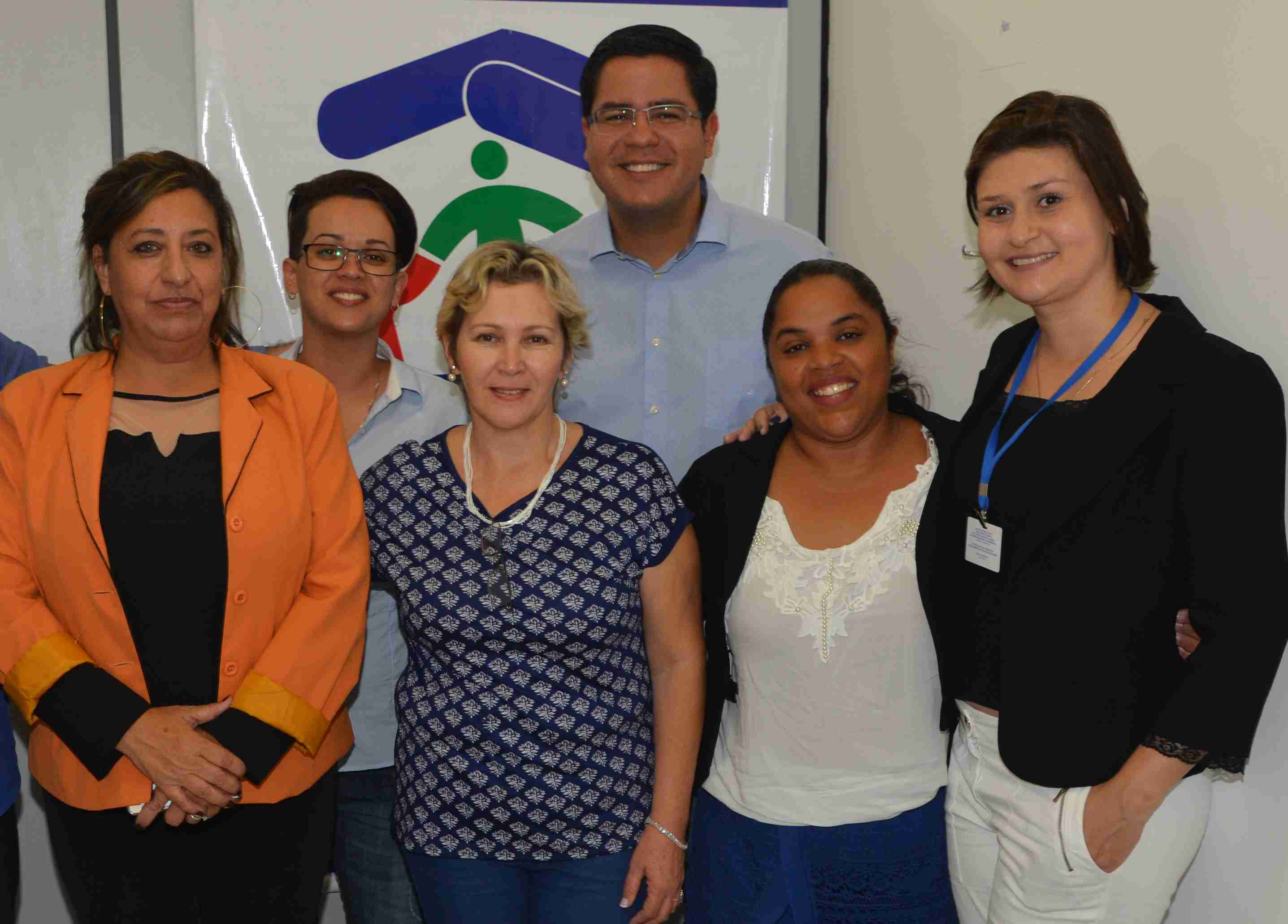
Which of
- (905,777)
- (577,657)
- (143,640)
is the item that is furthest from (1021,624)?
(143,640)

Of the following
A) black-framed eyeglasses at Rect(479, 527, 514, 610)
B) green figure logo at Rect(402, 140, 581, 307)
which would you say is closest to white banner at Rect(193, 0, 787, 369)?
green figure logo at Rect(402, 140, 581, 307)

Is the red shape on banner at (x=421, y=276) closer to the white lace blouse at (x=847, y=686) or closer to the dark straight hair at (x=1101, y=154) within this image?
the white lace blouse at (x=847, y=686)

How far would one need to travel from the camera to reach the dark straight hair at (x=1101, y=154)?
1.66 meters

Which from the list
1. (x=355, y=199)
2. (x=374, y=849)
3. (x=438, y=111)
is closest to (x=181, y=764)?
(x=374, y=849)

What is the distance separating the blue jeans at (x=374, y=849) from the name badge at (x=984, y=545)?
1.34 m

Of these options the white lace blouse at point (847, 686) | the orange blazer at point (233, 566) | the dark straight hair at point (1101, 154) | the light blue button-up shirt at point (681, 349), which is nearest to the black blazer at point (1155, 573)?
the dark straight hair at point (1101, 154)

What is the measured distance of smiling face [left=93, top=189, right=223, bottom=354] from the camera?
193 cm

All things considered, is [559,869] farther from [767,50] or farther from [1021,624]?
[767,50]

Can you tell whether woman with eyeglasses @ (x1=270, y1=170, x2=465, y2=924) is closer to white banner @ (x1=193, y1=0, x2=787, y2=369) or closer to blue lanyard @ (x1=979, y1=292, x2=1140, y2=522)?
white banner @ (x1=193, y1=0, x2=787, y2=369)

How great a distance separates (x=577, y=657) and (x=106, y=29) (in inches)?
95.9

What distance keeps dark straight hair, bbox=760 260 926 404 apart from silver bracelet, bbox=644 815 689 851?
89 cm

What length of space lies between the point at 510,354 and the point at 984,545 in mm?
881

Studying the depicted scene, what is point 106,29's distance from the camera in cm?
310

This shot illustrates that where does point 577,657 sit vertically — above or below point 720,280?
below
